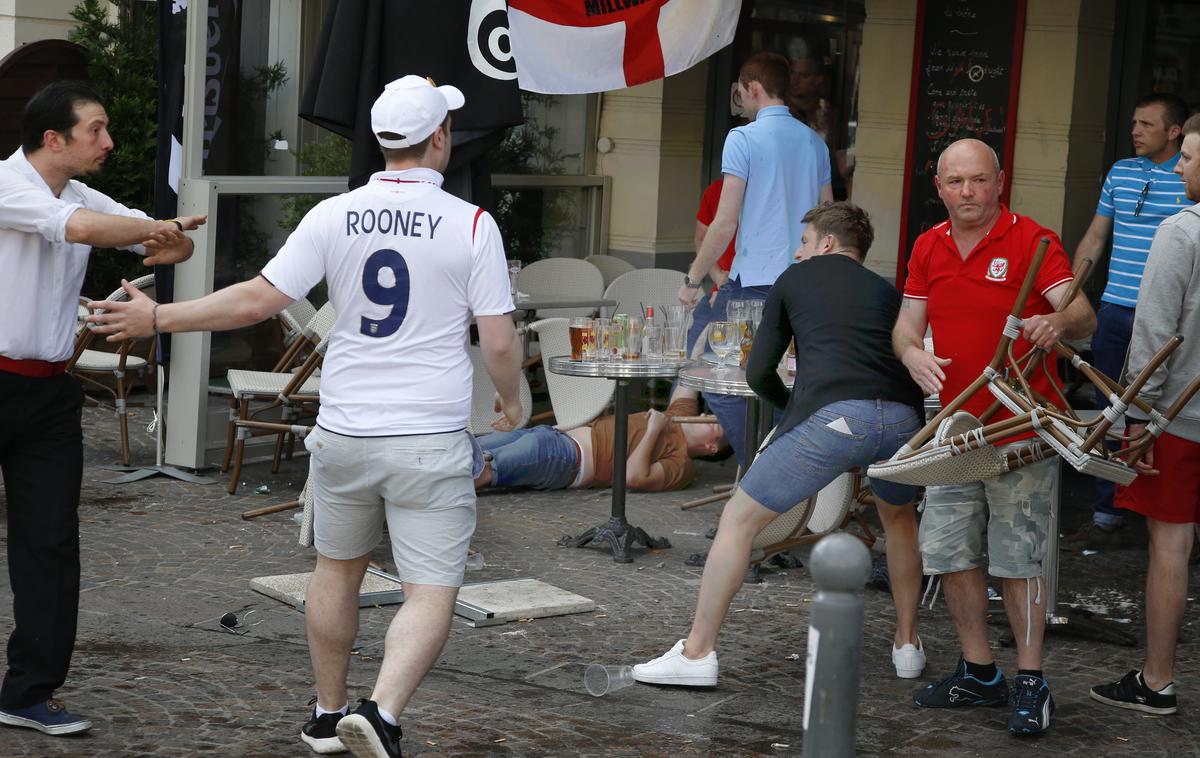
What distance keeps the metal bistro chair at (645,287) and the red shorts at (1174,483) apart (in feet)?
16.8

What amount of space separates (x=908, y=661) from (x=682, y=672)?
2.76ft

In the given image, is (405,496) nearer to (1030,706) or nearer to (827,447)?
(827,447)

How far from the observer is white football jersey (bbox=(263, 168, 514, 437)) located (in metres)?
4.14

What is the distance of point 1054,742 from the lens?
4.82 m

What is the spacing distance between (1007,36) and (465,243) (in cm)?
609

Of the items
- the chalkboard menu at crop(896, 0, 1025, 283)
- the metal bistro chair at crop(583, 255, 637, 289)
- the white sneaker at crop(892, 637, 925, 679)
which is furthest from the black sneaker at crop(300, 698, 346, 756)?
the metal bistro chair at crop(583, 255, 637, 289)

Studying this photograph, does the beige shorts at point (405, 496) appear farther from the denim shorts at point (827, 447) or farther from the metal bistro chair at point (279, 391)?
the metal bistro chair at point (279, 391)

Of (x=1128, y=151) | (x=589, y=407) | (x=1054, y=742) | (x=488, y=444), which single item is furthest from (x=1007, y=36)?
(x=1054, y=742)

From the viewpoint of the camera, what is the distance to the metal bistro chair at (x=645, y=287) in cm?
A: 986

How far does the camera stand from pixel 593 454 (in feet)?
26.9

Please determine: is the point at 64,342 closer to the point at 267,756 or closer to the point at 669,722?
the point at 267,756

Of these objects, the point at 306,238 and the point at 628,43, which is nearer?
the point at 306,238

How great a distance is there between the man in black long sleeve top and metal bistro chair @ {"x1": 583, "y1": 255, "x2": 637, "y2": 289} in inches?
214

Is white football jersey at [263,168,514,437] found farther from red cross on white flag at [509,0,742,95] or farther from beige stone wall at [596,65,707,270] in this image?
beige stone wall at [596,65,707,270]
